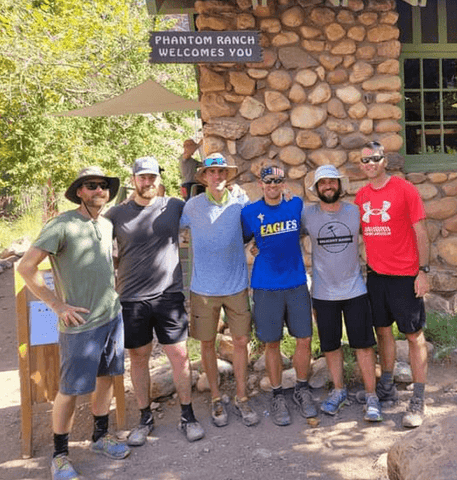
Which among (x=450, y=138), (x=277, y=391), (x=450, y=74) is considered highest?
(x=450, y=74)

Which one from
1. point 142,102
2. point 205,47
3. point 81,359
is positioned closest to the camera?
point 81,359

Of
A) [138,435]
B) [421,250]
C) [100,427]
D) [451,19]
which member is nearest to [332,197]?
[421,250]

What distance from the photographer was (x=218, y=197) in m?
3.95

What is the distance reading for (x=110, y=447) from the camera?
3.67 m

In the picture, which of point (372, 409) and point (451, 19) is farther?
point (451, 19)

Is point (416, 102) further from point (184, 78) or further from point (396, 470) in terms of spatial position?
point (184, 78)

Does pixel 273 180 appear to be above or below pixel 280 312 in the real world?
above

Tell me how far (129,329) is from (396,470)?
6.12 ft

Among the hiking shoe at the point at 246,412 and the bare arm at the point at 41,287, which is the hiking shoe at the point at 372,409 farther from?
the bare arm at the point at 41,287

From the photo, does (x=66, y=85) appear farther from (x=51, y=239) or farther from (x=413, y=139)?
(x=51, y=239)

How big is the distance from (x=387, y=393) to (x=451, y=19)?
3.95 meters

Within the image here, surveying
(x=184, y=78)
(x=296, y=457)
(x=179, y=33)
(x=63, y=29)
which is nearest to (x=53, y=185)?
(x=63, y=29)

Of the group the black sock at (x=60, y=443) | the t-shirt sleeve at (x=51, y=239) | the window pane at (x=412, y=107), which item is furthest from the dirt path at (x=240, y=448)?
the window pane at (x=412, y=107)

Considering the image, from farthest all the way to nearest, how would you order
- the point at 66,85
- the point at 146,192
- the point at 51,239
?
the point at 66,85, the point at 146,192, the point at 51,239
